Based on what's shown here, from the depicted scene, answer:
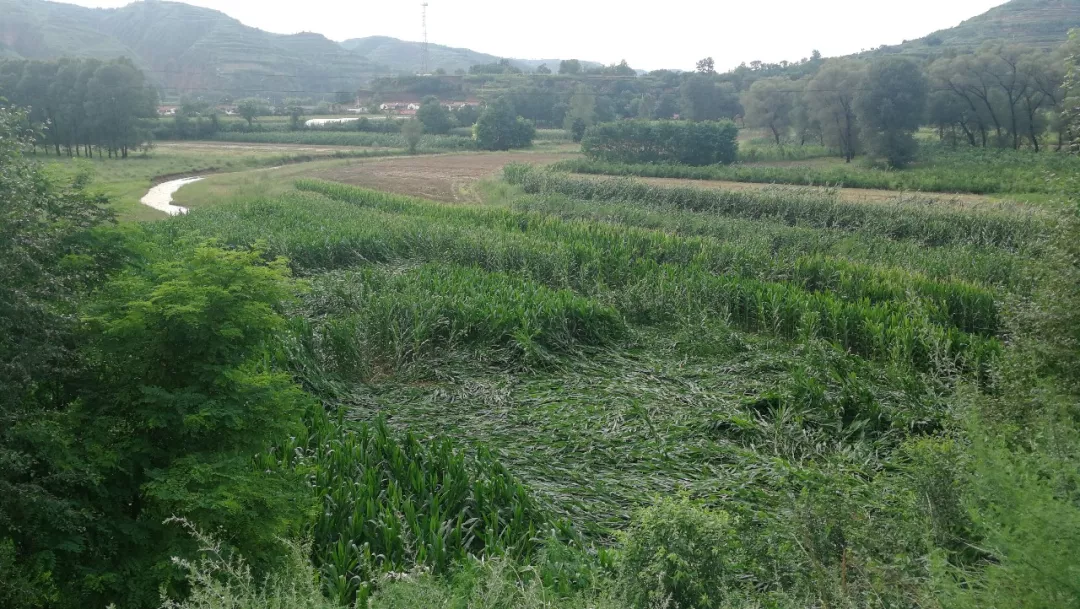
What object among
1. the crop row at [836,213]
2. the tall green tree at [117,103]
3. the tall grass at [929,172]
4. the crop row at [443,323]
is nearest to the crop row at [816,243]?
the crop row at [836,213]

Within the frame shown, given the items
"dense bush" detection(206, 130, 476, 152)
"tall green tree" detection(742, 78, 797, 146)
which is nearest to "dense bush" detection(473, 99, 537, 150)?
"dense bush" detection(206, 130, 476, 152)

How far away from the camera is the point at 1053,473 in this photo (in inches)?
150

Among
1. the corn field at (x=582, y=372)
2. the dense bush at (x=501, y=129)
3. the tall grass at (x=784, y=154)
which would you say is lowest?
the corn field at (x=582, y=372)

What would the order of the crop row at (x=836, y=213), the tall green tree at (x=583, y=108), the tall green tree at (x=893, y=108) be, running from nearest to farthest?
the crop row at (x=836, y=213) → the tall green tree at (x=893, y=108) → the tall green tree at (x=583, y=108)

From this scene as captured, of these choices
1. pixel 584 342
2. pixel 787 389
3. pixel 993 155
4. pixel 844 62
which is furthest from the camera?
pixel 844 62

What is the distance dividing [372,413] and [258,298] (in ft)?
12.8

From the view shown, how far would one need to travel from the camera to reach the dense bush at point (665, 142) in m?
52.8

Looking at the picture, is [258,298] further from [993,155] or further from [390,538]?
[993,155]

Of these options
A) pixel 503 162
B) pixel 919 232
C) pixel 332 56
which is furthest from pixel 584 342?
pixel 332 56

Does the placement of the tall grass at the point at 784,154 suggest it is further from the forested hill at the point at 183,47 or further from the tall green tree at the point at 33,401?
the forested hill at the point at 183,47

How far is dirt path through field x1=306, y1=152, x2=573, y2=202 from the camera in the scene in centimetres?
3986

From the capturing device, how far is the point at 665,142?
5353 cm

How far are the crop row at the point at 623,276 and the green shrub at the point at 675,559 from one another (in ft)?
18.1

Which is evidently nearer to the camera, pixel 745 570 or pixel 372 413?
pixel 745 570
